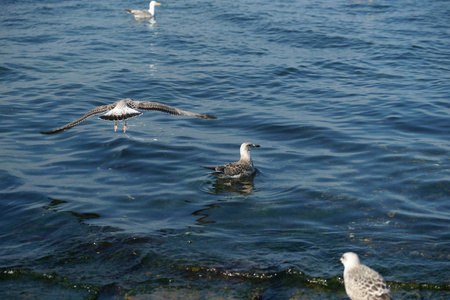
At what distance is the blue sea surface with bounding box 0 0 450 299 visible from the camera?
7254mm

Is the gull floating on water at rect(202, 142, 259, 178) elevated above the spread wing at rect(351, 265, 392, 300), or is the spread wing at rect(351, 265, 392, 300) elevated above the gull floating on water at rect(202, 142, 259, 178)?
the spread wing at rect(351, 265, 392, 300)

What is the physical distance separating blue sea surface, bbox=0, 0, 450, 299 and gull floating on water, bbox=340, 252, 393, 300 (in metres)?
0.59

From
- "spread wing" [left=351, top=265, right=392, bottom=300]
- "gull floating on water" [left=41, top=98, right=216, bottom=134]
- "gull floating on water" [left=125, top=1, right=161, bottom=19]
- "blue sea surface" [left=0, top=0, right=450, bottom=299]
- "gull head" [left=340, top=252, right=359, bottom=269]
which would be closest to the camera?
"spread wing" [left=351, top=265, right=392, bottom=300]

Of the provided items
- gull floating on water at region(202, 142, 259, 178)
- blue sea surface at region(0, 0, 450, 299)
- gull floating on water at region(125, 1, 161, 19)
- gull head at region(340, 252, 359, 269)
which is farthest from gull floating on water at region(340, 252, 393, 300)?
gull floating on water at region(125, 1, 161, 19)

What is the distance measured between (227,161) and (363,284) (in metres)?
6.05

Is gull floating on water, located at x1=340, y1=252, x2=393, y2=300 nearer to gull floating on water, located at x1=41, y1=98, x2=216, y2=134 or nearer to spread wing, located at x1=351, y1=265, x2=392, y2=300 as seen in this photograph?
spread wing, located at x1=351, y1=265, x2=392, y2=300

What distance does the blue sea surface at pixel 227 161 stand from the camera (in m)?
7.25

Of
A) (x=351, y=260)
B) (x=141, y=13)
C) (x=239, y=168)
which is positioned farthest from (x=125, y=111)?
(x=141, y=13)

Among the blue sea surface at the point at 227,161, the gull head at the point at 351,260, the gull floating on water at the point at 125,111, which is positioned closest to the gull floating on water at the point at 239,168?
the blue sea surface at the point at 227,161

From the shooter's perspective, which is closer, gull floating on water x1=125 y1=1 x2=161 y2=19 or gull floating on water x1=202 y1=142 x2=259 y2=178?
gull floating on water x1=202 y1=142 x2=259 y2=178

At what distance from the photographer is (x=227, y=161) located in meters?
11.6

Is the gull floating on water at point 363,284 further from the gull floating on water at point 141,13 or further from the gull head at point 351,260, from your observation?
the gull floating on water at point 141,13

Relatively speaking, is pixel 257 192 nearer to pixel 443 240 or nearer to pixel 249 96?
pixel 443 240

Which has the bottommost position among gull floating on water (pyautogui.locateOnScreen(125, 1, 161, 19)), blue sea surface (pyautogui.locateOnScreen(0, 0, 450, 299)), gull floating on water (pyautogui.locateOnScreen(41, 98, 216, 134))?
blue sea surface (pyautogui.locateOnScreen(0, 0, 450, 299))
